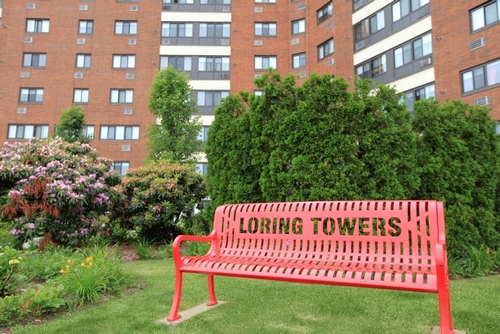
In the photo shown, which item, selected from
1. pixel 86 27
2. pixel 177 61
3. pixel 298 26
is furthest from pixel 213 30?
pixel 86 27

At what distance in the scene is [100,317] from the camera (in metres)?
3.73

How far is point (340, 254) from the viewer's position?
3.62 metres

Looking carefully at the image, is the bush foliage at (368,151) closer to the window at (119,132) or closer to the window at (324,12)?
the window at (324,12)

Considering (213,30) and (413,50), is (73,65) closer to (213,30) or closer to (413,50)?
(213,30)

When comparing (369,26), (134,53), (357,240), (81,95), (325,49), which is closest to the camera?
(357,240)

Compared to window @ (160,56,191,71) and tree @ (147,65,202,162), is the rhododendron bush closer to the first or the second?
tree @ (147,65,202,162)

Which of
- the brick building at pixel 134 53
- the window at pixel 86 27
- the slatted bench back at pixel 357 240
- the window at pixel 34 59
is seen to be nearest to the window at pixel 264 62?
the brick building at pixel 134 53

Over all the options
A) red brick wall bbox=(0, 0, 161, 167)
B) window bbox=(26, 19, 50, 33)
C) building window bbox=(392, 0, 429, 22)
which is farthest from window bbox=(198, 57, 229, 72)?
building window bbox=(392, 0, 429, 22)

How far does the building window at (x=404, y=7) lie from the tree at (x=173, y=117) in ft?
39.7

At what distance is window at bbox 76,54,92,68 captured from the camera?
27656 millimetres

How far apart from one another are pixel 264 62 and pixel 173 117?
11708 millimetres

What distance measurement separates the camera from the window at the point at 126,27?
2834 centimetres

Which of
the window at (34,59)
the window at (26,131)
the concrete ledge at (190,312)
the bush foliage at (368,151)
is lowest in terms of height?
the concrete ledge at (190,312)

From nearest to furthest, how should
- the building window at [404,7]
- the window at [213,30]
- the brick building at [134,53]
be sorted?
the building window at [404,7], the brick building at [134,53], the window at [213,30]
